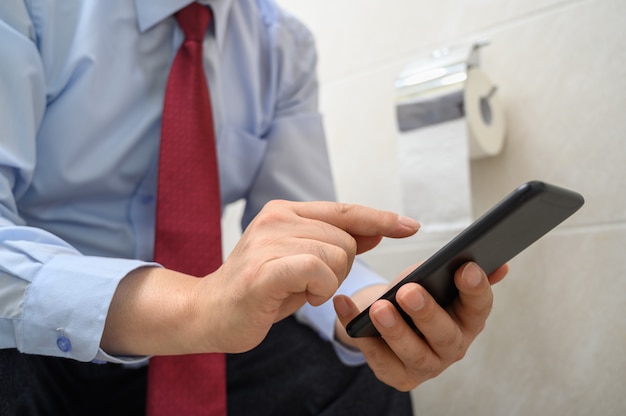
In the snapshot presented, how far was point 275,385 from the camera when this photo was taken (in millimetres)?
833

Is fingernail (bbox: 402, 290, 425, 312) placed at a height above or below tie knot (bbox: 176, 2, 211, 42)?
below

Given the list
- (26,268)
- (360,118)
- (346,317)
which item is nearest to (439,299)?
(346,317)

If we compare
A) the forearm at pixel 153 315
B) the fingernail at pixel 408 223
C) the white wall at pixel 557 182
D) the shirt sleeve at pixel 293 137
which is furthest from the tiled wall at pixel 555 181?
the forearm at pixel 153 315

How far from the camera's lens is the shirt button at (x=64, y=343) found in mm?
529

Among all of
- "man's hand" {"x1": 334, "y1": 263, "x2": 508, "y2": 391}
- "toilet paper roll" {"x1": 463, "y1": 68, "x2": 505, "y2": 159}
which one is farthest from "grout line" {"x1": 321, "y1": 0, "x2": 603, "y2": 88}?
"man's hand" {"x1": 334, "y1": 263, "x2": 508, "y2": 391}

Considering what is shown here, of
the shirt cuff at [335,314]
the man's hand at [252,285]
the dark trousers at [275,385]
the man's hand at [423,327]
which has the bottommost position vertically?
the dark trousers at [275,385]

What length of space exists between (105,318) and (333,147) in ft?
2.40

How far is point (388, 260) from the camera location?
1.07m

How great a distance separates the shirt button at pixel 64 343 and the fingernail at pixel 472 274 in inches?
14.6

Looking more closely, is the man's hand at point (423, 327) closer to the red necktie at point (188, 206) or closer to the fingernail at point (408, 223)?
the fingernail at point (408, 223)

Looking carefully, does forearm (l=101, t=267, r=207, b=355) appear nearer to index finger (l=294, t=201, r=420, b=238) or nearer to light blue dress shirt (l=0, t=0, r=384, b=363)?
light blue dress shirt (l=0, t=0, r=384, b=363)

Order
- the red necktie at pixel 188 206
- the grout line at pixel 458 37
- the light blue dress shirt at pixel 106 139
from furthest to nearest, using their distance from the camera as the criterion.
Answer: the grout line at pixel 458 37 < the red necktie at pixel 188 206 < the light blue dress shirt at pixel 106 139

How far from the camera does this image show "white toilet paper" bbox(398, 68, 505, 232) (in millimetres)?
840

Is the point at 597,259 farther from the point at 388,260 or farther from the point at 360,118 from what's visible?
the point at 360,118
